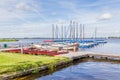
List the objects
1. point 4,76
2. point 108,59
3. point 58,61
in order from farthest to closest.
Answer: point 108,59
point 58,61
point 4,76

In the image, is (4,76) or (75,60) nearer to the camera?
(4,76)

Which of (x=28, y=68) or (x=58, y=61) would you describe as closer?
(x=28, y=68)

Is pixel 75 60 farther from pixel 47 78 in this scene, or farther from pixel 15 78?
pixel 15 78

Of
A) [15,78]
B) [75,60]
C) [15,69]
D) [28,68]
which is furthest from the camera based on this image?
[75,60]

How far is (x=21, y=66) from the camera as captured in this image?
66.6 ft

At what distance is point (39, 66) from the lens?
22.1 meters

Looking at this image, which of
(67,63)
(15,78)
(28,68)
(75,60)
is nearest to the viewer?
(15,78)

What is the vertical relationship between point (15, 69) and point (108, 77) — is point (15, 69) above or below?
above

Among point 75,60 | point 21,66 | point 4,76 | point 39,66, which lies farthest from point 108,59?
point 4,76

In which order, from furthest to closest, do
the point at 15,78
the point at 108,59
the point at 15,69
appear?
1. the point at 108,59
2. the point at 15,69
3. the point at 15,78

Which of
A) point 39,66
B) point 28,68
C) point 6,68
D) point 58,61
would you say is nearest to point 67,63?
point 58,61

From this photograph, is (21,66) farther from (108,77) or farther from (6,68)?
(108,77)

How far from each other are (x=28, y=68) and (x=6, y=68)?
2404 mm

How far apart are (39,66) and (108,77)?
8134 mm
